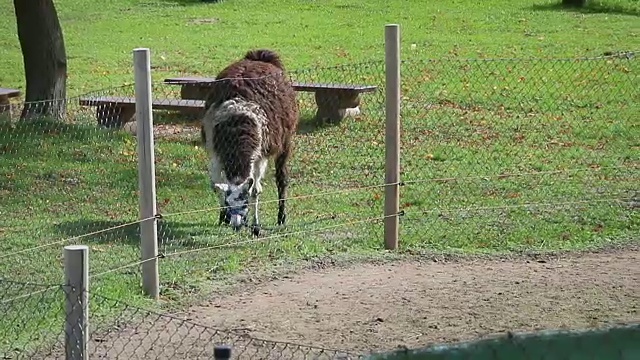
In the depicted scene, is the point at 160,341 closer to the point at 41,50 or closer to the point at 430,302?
the point at 430,302

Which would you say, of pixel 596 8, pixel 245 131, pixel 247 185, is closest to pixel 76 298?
pixel 247 185

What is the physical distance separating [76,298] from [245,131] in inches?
182

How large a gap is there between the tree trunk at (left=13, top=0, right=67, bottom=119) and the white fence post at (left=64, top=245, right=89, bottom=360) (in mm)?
8694

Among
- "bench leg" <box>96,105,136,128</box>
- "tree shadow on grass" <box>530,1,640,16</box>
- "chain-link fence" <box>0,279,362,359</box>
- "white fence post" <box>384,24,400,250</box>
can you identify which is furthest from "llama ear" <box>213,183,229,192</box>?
"tree shadow on grass" <box>530,1,640,16</box>

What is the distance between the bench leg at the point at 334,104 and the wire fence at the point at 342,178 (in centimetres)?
2

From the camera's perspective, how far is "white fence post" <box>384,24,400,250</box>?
30.6 ft

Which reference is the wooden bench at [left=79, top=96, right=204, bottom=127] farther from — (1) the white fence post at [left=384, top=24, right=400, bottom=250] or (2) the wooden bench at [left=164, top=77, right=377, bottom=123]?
(1) the white fence post at [left=384, top=24, right=400, bottom=250]

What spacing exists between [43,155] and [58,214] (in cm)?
223

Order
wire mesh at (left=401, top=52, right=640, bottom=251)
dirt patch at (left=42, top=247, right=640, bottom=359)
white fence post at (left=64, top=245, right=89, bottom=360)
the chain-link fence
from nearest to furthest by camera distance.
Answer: white fence post at (left=64, top=245, right=89, bottom=360)
the chain-link fence
dirt patch at (left=42, top=247, right=640, bottom=359)
wire mesh at (left=401, top=52, right=640, bottom=251)

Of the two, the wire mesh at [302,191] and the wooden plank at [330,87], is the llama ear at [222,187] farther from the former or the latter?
the wooden plank at [330,87]

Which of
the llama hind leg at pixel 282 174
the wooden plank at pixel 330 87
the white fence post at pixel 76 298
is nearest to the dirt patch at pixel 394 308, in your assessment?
the white fence post at pixel 76 298

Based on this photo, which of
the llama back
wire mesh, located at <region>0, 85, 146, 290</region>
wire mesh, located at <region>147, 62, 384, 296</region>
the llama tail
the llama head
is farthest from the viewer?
the llama tail

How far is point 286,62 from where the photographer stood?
18719 millimetres

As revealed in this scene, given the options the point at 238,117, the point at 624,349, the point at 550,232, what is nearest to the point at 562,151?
the point at 550,232
